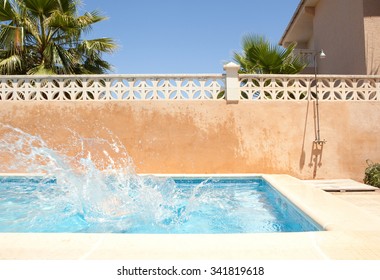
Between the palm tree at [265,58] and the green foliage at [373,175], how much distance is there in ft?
9.73

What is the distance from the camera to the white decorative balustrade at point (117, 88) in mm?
6535

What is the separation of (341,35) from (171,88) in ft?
19.0

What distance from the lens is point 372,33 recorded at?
7.30m

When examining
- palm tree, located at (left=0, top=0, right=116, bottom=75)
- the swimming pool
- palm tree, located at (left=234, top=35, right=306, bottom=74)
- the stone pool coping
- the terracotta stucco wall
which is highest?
palm tree, located at (left=0, top=0, right=116, bottom=75)

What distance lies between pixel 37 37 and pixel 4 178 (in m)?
3.97

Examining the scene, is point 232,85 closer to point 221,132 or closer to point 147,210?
point 221,132

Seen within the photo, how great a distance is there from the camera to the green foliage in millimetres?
5691

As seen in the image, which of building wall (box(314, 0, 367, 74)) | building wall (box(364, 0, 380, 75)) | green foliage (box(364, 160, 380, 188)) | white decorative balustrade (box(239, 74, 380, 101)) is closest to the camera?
green foliage (box(364, 160, 380, 188))

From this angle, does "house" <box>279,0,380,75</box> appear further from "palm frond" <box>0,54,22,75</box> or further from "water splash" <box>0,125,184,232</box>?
"palm frond" <box>0,54,22,75</box>

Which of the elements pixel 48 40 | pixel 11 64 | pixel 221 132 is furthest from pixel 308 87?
pixel 11 64

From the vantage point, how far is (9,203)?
4.78 meters

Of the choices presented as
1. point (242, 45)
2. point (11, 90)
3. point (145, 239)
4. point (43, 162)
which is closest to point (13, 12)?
point (11, 90)

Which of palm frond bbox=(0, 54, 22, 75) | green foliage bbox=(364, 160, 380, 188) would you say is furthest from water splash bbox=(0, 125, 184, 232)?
green foliage bbox=(364, 160, 380, 188)

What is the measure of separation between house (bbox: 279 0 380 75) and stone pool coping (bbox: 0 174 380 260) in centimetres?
649
